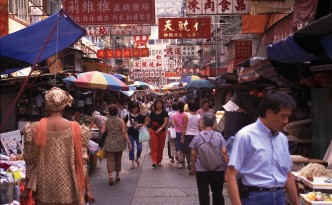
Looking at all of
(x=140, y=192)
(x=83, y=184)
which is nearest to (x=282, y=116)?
(x=83, y=184)

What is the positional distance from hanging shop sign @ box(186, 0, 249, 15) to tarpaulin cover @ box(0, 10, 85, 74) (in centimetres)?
1028

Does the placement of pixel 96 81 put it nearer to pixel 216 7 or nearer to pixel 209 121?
pixel 216 7

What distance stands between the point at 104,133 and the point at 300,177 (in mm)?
5863

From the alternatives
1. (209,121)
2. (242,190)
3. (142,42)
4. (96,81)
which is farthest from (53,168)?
(142,42)

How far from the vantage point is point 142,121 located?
1336cm

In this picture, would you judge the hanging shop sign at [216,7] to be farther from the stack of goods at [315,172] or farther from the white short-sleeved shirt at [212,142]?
the stack of goods at [315,172]

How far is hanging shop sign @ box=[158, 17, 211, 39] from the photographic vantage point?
67.3ft

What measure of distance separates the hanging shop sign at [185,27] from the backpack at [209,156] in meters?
13.9

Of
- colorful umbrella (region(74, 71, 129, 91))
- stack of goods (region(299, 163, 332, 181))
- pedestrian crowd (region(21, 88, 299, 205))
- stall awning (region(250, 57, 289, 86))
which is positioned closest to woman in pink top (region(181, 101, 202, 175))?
stall awning (region(250, 57, 289, 86))

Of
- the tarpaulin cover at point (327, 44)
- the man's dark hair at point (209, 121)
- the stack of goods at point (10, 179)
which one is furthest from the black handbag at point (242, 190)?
the man's dark hair at point (209, 121)

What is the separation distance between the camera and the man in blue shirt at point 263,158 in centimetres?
401

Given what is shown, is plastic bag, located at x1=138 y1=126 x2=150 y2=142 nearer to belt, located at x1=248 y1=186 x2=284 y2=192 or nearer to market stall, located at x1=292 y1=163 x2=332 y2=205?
market stall, located at x1=292 y1=163 x2=332 y2=205

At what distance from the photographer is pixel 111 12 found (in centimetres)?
1677

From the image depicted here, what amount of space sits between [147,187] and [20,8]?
10.2 meters
